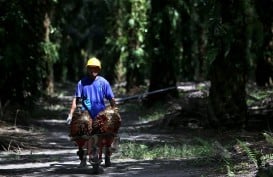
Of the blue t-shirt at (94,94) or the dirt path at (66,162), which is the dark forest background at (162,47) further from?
the blue t-shirt at (94,94)

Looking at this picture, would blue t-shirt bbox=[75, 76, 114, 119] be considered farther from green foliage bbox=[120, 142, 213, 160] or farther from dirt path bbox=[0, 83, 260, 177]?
green foliage bbox=[120, 142, 213, 160]

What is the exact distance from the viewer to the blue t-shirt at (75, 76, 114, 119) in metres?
11.5

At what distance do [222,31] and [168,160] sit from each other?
4614 mm

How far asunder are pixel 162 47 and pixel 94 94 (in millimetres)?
14064

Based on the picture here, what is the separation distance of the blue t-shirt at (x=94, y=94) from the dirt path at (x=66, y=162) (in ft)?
3.73

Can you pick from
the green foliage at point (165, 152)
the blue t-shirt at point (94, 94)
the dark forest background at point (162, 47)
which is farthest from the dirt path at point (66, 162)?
the dark forest background at point (162, 47)

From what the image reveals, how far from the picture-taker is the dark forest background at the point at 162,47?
16.6m

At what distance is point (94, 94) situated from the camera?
11586 mm

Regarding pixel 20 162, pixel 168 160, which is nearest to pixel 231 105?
pixel 168 160

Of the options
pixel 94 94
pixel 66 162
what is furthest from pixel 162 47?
pixel 94 94

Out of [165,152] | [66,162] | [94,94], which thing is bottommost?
[66,162]

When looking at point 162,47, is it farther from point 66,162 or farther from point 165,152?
point 66,162

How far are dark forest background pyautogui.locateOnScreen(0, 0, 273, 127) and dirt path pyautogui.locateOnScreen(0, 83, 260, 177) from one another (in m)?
1.97

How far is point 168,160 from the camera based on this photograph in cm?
1302
